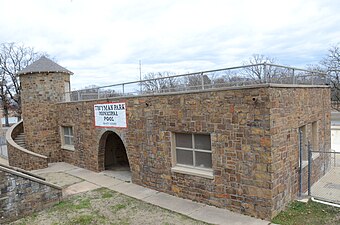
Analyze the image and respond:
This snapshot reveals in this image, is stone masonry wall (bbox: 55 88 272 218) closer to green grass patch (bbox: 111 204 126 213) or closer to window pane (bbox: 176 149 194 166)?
window pane (bbox: 176 149 194 166)

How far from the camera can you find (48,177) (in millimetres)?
12070

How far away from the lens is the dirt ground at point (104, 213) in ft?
23.7

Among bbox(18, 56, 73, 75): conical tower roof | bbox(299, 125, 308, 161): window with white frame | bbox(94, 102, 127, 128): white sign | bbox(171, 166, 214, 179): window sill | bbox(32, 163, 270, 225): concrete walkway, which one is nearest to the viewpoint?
bbox(32, 163, 270, 225): concrete walkway

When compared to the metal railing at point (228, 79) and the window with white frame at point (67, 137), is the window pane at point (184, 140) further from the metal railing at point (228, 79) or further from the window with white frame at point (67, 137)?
the window with white frame at point (67, 137)

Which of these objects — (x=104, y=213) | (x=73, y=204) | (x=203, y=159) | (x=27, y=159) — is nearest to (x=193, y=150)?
(x=203, y=159)

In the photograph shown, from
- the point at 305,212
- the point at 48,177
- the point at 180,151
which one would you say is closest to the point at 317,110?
the point at 305,212

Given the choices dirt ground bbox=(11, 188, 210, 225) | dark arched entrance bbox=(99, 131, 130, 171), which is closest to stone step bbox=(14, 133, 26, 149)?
dark arched entrance bbox=(99, 131, 130, 171)

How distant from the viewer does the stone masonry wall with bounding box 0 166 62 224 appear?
25.2ft

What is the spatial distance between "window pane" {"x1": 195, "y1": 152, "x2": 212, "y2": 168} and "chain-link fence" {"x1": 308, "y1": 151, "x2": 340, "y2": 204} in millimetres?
2936

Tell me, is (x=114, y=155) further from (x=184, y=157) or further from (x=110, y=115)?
(x=184, y=157)

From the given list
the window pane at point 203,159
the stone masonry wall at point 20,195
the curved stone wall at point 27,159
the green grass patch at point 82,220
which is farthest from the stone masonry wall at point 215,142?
the curved stone wall at point 27,159

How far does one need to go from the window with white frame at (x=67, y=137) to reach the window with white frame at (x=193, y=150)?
8090 mm

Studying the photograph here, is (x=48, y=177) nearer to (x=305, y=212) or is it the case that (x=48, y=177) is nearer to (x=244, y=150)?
(x=244, y=150)

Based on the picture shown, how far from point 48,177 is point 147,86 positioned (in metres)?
6.41
